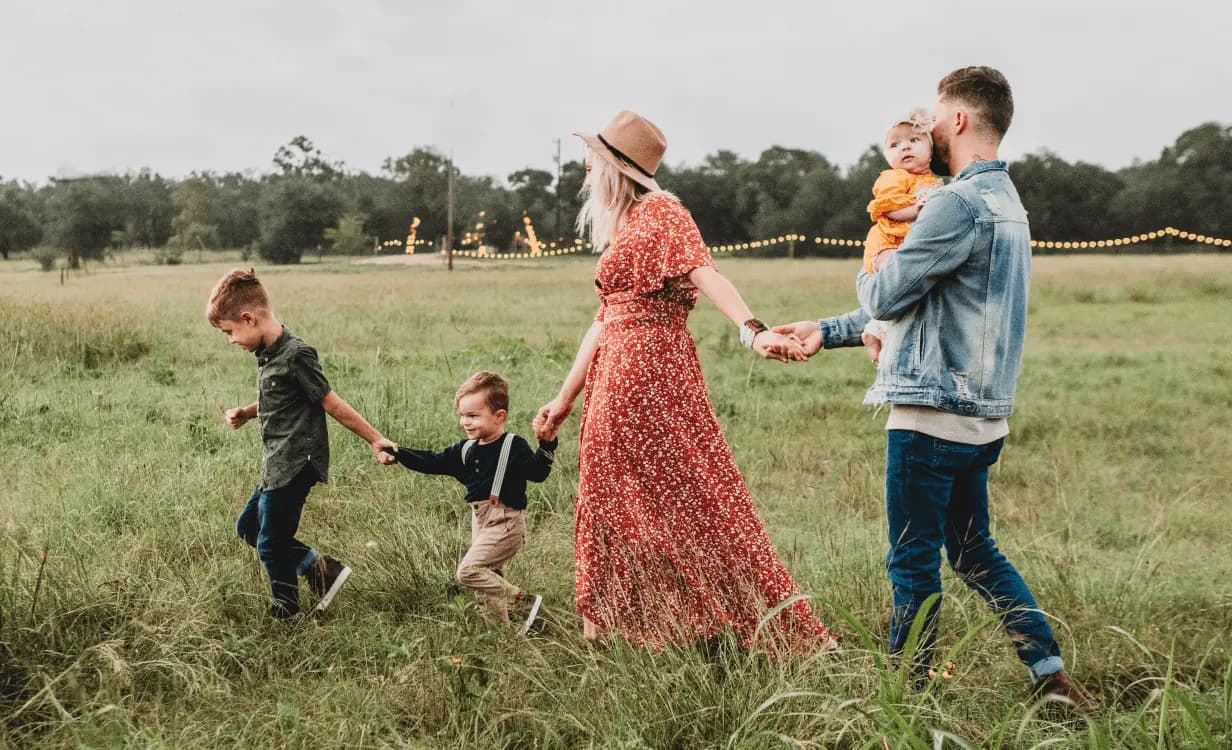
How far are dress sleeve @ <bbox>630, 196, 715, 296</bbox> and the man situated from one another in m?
0.63

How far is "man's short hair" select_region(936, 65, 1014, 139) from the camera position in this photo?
2826 mm

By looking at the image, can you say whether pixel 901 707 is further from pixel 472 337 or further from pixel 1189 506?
pixel 472 337

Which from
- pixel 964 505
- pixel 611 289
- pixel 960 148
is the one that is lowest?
pixel 964 505

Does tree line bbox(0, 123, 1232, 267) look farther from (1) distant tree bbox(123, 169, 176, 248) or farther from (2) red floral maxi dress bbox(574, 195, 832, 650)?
(2) red floral maxi dress bbox(574, 195, 832, 650)

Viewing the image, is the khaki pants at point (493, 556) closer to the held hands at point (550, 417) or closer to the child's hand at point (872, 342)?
the held hands at point (550, 417)

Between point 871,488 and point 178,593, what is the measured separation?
4060mm

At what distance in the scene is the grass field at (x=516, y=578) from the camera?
2789 millimetres

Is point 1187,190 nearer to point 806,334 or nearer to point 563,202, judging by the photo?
point 563,202

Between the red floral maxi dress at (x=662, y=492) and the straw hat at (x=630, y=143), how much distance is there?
0.41ft

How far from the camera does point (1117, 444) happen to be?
317 inches

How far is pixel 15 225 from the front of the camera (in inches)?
974

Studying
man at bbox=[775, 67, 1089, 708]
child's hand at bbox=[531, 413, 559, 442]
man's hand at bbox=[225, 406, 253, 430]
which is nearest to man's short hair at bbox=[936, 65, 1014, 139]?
man at bbox=[775, 67, 1089, 708]

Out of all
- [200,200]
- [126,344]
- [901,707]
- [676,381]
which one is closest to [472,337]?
[126,344]

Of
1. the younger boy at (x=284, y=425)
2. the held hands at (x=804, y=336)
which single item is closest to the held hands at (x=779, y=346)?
the held hands at (x=804, y=336)
